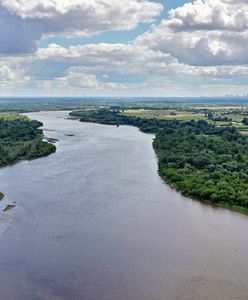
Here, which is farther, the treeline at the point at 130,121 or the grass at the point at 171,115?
the grass at the point at 171,115

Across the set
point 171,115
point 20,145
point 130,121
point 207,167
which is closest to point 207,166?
point 207,167

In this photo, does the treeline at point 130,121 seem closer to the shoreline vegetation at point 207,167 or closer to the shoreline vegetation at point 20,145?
the shoreline vegetation at point 207,167

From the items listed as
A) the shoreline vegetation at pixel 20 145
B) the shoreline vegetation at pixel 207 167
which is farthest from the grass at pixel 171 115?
the shoreline vegetation at pixel 20 145

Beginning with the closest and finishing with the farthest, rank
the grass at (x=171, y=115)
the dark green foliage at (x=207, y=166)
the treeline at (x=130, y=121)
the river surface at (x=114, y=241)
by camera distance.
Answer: the river surface at (x=114, y=241)
the dark green foliage at (x=207, y=166)
the treeline at (x=130, y=121)
the grass at (x=171, y=115)

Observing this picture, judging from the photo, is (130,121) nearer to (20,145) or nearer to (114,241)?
(20,145)

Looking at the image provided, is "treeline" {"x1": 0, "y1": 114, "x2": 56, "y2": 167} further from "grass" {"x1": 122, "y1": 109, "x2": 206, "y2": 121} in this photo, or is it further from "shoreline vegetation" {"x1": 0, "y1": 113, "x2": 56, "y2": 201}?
"grass" {"x1": 122, "y1": 109, "x2": 206, "y2": 121}

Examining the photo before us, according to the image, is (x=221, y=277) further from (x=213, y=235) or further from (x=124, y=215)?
(x=124, y=215)
